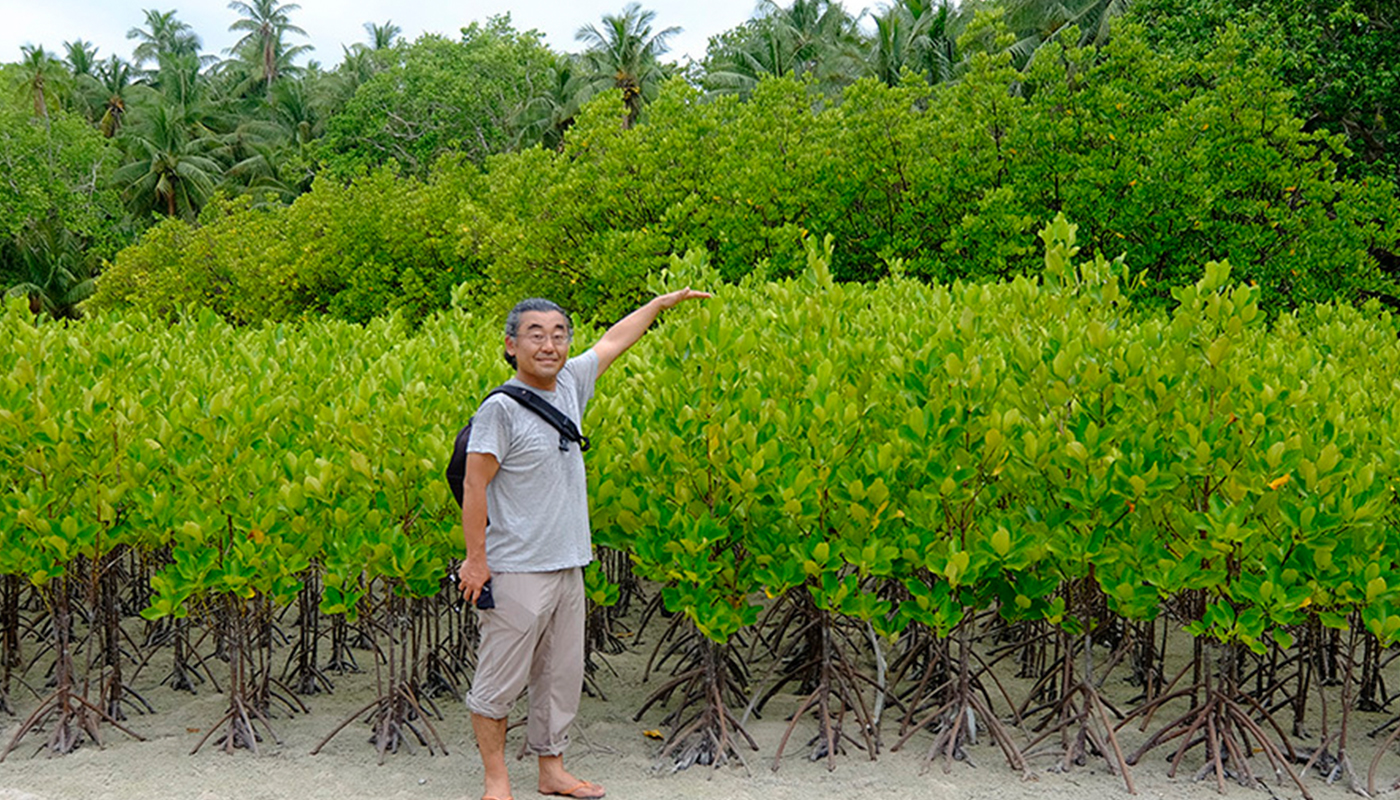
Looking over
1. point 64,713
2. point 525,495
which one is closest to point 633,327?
point 525,495

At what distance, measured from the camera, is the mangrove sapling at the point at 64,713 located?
15.3 feet

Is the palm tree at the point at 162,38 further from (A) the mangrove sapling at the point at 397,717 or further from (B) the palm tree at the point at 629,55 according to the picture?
(A) the mangrove sapling at the point at 397,717

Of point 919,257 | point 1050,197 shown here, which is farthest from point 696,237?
point 1050,197

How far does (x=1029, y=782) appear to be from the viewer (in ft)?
14.2

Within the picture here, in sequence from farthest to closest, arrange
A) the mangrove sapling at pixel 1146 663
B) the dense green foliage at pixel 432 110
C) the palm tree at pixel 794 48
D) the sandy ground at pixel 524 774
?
the dense green foliage at pixel 432 110 < the palm tree at pixel 794 48 < the mangrove sapling at pixel 1146 663 < the sandy ground at pixel 524 774

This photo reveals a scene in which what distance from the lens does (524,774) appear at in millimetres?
4398

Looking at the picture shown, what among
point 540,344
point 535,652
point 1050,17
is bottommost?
point 535,652

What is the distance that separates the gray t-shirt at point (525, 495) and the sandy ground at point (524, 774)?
1.02m

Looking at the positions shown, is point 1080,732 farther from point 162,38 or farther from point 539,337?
point 162,38

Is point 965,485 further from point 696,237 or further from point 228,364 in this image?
point 696,237

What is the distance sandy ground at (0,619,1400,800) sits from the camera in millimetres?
4215

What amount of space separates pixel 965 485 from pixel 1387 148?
53.5 ft

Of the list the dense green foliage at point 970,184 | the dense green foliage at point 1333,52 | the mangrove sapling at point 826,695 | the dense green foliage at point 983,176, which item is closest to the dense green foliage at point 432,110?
the dense green foliage at point 983,176

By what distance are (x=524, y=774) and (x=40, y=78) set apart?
46.6m
